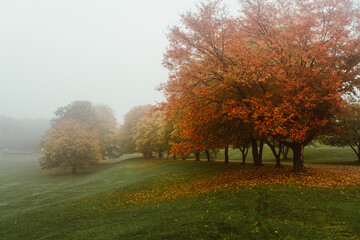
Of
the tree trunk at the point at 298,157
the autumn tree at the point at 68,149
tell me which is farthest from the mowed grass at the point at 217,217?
the autumn tree at the point at 68,149

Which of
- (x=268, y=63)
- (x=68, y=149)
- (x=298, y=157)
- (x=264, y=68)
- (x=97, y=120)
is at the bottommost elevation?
→ (x=298, y=157)

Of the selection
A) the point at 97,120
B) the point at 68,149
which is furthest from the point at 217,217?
the point at 97,120

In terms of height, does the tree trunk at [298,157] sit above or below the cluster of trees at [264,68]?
below

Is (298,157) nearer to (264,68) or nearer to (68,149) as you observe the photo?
(264,68)

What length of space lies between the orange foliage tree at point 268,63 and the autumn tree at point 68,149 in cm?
3340

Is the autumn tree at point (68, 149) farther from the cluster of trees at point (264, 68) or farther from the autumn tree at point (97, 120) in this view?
the cluster of trees at point (264, 68)

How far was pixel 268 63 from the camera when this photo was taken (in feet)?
54.5

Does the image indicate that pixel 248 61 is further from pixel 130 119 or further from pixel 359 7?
pixel 130 119

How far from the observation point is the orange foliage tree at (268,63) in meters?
15.1

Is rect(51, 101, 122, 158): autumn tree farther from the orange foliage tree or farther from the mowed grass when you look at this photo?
the orange foliage tree

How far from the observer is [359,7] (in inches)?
661

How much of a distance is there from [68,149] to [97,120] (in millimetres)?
20212

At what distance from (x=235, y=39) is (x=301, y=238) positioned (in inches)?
551

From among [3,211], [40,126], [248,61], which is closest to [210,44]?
[248,61]
